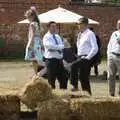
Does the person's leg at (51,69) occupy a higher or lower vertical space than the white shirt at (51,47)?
lower

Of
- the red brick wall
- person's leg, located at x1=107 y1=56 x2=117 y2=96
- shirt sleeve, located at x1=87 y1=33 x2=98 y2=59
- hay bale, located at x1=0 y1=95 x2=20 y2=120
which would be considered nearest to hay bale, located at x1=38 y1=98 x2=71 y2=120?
hay bale, located at x1=0 y1=95 x2=20 y2=120

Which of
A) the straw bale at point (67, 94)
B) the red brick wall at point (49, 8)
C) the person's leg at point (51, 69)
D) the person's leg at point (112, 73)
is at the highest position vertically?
the straw bale at point (67, 94)

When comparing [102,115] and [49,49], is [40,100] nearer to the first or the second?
[102,115]


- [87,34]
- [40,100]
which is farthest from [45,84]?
[87,34]

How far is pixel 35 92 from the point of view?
9992mm

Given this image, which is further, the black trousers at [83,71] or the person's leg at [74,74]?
the person's leg at [74,74]

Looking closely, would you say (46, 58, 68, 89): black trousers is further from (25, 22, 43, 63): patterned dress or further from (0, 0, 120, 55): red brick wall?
(0, 0, 120, 55): red brick wall

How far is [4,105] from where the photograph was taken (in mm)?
10391

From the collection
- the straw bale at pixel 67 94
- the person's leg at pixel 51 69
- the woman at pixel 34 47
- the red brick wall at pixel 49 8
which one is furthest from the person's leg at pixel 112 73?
the red brick wall at pixel 49 8

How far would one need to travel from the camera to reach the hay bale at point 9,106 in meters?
10.4

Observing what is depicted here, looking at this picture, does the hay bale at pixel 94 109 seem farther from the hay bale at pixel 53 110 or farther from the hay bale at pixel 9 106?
the hay bale at pixel 9 106

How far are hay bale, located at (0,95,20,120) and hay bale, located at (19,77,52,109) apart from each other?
0.33 m

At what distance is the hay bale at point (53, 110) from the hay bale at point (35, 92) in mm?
110

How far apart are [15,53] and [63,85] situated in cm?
1632
